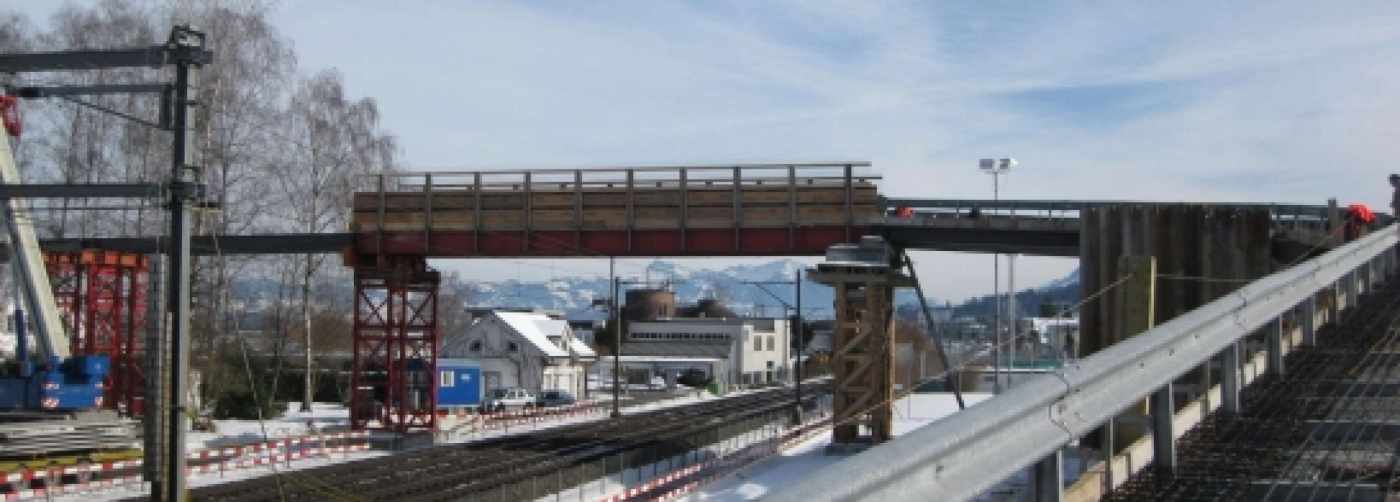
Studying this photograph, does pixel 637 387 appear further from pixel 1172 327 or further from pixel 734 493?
pixel 1172 327

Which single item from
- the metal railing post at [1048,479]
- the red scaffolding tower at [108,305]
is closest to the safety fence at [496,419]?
the red scaffolding tower at [108,305]

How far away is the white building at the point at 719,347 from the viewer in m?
103

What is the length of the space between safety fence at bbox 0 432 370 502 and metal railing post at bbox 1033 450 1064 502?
59.9 feet

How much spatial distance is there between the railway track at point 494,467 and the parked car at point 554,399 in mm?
17770

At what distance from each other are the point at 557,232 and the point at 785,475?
10.1 m

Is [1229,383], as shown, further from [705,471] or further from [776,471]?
[776,471]

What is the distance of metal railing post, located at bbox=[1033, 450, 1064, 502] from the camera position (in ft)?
19.3

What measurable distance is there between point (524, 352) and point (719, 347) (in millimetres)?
35480

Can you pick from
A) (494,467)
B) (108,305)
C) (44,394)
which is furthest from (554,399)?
(44,394)

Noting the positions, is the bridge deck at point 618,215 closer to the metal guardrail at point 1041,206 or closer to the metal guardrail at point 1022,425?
the metal guardrail at point 1041,206

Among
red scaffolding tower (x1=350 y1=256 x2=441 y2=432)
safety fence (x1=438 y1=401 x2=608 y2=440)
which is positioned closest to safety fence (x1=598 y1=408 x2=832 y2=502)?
red scaffolding tower (x1=350 y1=256 x2=441 y2=432)

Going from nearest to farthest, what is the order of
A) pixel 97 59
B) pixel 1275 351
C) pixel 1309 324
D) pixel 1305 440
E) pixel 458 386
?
pixel 1305 440
pixel 1275 351
pixel 1309 324
pixel 97 59
pixel 458 386

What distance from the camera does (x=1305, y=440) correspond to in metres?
9.38

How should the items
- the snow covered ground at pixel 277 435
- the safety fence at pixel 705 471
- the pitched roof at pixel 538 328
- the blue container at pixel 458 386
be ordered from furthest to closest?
1. the pitched roof at pixel 538 328
2. the blue container at pixel 458 386
3. the snow covered ground at pixel 277 435
4. the safety fence at pixel 705 471
